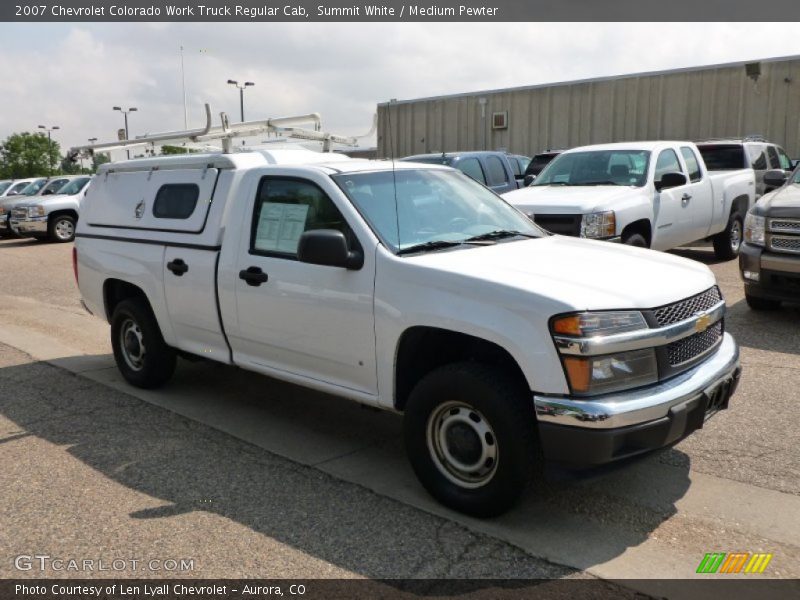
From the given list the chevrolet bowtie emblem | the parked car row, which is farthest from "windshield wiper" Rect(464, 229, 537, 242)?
the parked car row

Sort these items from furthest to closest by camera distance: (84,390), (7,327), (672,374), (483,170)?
(483,170) → (7,327) → (84,390) → (672,374)

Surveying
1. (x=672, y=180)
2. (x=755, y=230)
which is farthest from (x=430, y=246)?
(x=672, y=180)

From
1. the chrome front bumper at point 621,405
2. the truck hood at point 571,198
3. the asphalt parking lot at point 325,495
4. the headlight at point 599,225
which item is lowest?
the asphalt parking lot at point 325,495

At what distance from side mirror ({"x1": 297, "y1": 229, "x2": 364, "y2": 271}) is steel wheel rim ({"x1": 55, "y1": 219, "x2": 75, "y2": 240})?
17367mm

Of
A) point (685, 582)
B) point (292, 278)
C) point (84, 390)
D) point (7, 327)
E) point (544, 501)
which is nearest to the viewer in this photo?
point (685, 582)

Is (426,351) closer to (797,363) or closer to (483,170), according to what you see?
(797,363)

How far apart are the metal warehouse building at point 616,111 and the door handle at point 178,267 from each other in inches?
474

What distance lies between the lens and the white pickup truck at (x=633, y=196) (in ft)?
27.5

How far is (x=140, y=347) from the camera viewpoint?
602cm

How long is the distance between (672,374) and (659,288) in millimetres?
428

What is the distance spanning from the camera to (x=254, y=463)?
454cm

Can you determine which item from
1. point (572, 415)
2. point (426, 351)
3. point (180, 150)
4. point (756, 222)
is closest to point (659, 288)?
point (572, 415)

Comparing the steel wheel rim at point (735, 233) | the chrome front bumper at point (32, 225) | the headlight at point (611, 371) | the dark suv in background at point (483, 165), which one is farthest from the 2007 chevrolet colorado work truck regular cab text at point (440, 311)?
the chrome front bumper at point (32, 225)

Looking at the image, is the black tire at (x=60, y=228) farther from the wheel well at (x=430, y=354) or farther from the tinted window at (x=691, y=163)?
the wheel well at (x=430, y=354)
